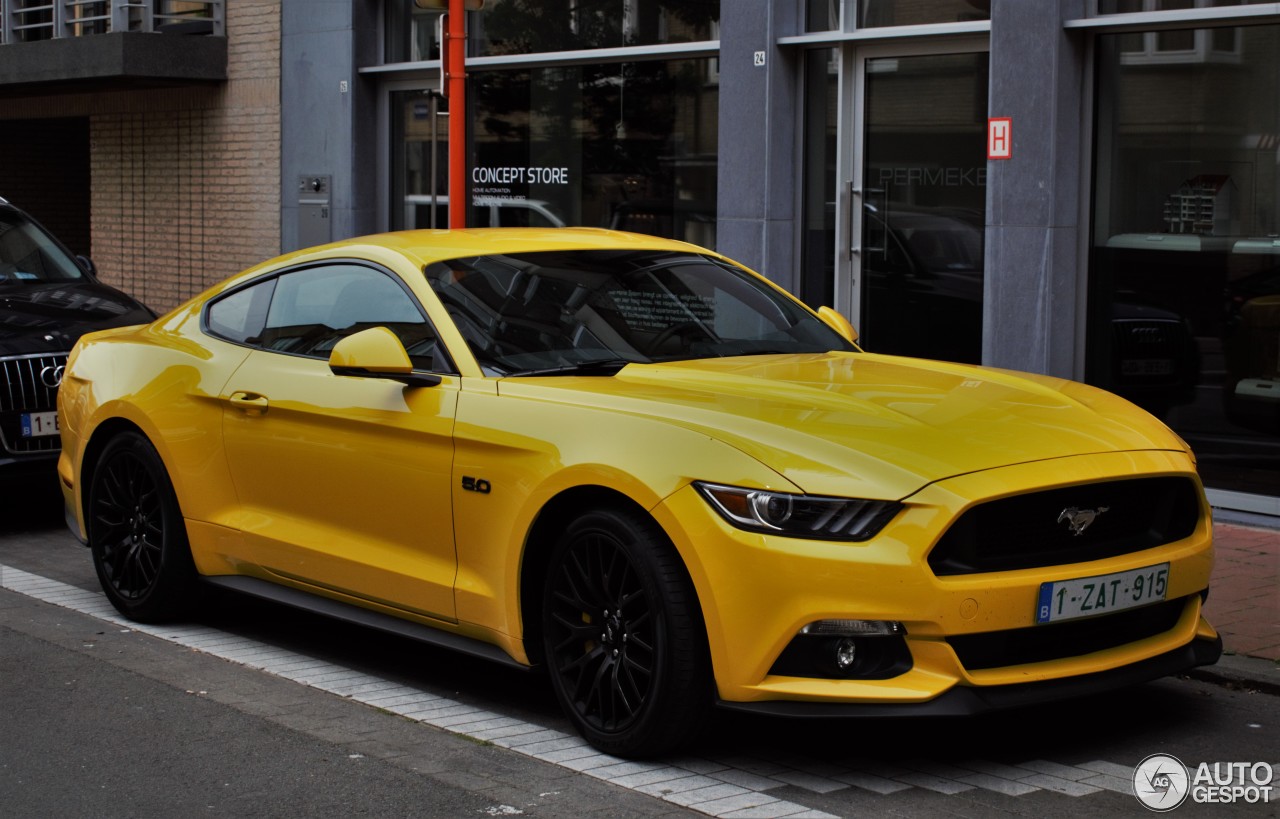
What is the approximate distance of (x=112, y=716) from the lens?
5.71 m

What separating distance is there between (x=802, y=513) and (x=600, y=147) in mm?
9504

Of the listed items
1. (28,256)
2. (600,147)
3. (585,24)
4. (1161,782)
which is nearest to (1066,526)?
(1161,782)

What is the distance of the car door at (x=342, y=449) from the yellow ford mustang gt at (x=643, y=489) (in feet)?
0.04

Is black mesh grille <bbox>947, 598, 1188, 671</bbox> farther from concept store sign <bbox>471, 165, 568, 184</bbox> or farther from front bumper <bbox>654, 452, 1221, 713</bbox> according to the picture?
concept store sign <bbox>471, 165, 568, 184</bbox>

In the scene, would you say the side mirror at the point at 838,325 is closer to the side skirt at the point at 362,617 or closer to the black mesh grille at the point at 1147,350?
the side skirt at the point at 362,617

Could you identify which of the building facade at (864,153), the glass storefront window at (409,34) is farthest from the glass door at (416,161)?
the glass storefront window at (409,34)

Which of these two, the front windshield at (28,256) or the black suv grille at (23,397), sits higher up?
the front windshield at (28,256)

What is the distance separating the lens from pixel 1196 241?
10039 mm

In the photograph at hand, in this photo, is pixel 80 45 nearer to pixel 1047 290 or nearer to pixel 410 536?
pixel 1047 290

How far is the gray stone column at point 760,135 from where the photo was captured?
39.8 feet

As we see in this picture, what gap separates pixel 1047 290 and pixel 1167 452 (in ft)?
17.9

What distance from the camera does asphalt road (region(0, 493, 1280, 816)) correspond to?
4746mm

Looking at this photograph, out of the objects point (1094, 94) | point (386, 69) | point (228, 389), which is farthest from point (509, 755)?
point (386, 69)

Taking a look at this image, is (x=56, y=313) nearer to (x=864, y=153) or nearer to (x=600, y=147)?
(x=600, y=147)
